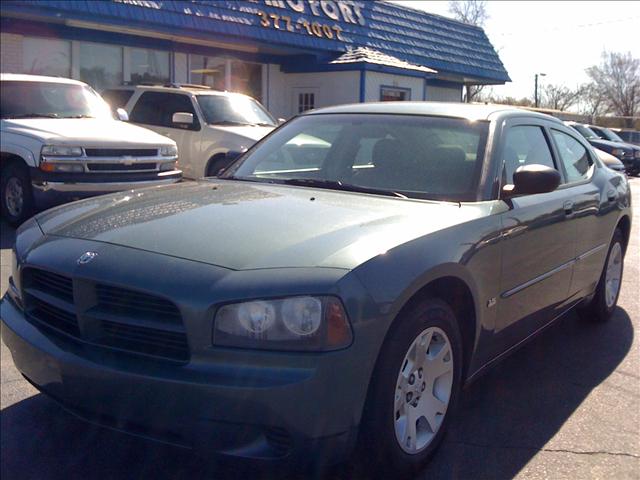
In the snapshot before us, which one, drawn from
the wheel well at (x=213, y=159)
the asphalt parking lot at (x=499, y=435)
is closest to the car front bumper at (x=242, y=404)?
the asphalt parking lot at (x=499, y=435)

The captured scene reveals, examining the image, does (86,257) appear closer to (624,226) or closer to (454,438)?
(454,438)

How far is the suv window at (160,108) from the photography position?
38.1 ft

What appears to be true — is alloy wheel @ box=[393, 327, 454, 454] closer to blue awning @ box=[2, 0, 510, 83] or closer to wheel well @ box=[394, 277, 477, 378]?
wheel well @ box=[394, 277, 477, 378]

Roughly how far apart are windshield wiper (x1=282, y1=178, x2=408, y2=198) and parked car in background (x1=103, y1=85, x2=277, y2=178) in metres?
6.67

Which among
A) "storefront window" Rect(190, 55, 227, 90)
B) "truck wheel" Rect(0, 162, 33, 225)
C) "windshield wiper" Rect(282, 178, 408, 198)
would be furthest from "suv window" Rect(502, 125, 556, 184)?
"storefront window" Rect(190, 55, 227, 90)

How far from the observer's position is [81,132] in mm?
8297

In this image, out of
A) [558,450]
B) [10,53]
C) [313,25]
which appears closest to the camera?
[558,450]

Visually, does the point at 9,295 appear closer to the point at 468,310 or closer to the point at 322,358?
the point at 322,358

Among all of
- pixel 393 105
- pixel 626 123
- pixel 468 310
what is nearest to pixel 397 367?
pixel 468 310

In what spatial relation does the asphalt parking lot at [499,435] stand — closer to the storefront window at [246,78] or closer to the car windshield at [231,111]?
the car windshield at [231,111]

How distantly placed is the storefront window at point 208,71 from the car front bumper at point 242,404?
610 inches

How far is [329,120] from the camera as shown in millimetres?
4586

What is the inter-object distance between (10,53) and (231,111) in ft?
17.1

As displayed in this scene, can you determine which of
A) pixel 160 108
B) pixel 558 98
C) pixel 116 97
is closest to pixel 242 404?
pixel 160 108
